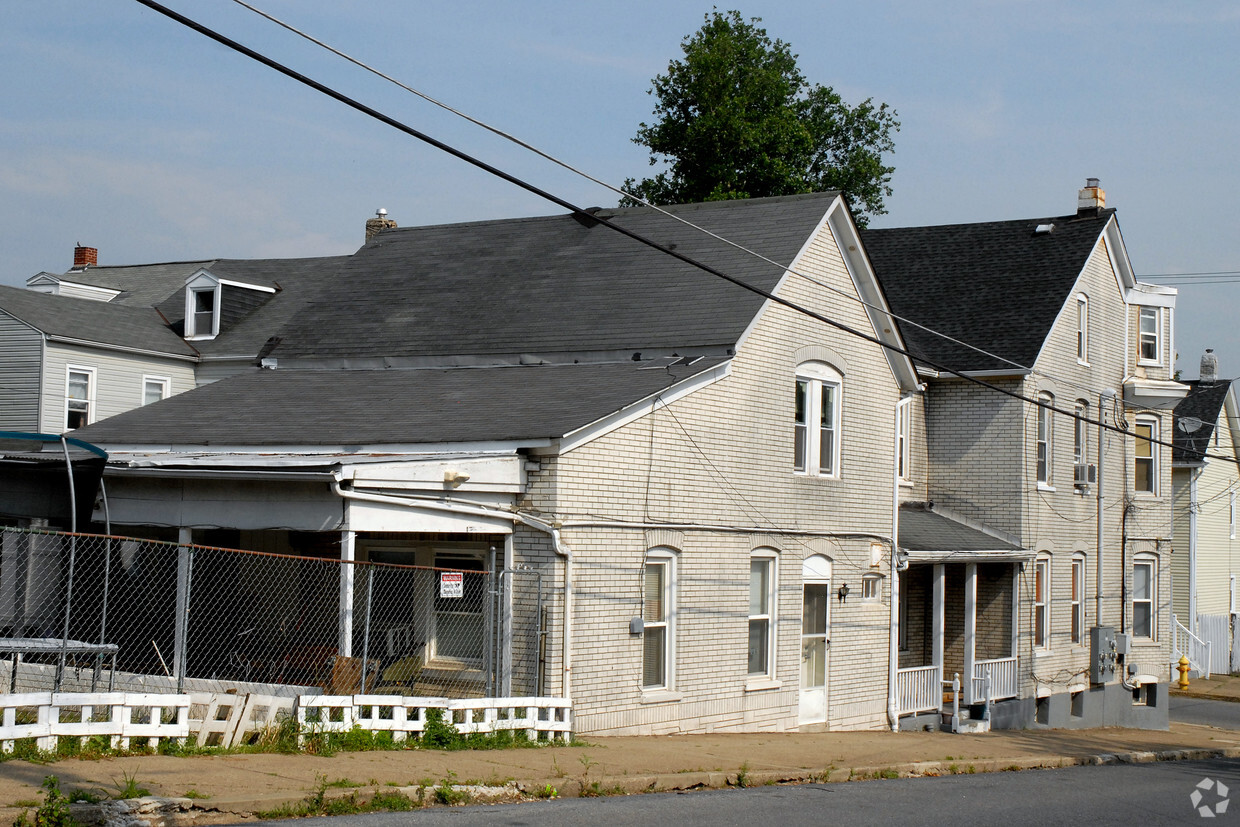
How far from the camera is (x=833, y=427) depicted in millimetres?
20266

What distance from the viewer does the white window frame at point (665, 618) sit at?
1638 centimetres

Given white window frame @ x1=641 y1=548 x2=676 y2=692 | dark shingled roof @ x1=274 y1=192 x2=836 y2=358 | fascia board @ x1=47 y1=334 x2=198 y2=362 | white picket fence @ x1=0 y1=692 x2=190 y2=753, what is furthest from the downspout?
fascia board @ x1=47 y1=334 x2=198 y2=362

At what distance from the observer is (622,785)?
1190cm

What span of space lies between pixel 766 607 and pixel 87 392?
62.7ft

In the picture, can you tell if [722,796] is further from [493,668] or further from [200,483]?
[200,483]

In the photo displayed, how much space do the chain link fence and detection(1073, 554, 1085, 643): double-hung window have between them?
16323mm

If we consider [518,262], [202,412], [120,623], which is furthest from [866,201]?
[120,623]

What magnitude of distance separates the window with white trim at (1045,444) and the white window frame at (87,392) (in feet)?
68.4

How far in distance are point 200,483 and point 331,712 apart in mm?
3703

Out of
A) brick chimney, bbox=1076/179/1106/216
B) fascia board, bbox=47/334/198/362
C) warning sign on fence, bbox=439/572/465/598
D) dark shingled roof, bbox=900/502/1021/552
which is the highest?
brick chimney, bbox=1076/179/1106/216

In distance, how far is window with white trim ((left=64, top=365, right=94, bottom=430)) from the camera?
29984 millimetres

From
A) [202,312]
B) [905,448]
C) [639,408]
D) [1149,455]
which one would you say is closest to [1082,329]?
[1149,455]

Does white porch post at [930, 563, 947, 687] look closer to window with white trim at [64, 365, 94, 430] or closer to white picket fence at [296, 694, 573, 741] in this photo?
white picket fence at [296, 694, 573, 741]

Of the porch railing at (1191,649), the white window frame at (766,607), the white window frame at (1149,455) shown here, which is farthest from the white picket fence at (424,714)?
Answer: the porch railing at (1191,649)
